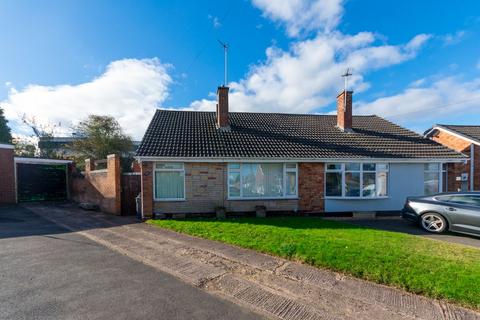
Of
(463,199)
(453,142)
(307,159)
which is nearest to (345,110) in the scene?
(307,159)

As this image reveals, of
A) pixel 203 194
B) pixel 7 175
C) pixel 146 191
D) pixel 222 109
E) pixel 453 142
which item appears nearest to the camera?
pixel 146 191

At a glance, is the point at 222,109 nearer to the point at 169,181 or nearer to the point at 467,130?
the point at 169,181

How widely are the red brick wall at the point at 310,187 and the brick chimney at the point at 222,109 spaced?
4.67 meters

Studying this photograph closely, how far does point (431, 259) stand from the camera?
195 inches

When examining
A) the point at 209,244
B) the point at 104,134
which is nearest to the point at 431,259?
the point at 209,244

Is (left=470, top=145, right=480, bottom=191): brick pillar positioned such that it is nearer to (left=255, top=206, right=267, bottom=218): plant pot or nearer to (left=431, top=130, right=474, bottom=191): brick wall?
(left=431, top=130, right=474, bottom=191): brick wall

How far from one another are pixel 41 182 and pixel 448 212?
22.6m

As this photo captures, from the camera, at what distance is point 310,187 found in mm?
10883

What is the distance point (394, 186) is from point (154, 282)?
1154cm

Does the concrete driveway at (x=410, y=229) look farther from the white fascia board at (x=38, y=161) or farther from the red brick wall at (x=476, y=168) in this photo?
the white fascia board at (x=38, y=161)

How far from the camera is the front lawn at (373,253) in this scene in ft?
12.8

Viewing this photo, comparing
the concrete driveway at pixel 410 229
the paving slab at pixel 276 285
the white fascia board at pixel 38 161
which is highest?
the white fascia board at pixel 38 161

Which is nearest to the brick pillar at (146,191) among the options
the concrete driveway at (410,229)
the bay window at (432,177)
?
the concrete driveway at (410,229)

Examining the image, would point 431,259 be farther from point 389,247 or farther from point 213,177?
point 213,177
